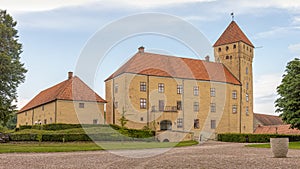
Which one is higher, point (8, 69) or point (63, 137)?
point (8, 69)

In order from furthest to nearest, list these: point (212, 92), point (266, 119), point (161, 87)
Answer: point (266, 119) < point (212, 92) < point (161, 87)

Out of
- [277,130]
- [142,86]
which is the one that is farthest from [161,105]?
[277,130]

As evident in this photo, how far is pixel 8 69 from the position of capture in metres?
34.0

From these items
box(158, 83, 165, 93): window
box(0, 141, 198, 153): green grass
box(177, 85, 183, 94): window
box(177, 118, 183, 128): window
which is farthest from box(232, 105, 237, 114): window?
box(0, 141, 198, 153): green grass

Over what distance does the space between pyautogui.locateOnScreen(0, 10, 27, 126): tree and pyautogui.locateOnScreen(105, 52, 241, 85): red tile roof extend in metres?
12.9

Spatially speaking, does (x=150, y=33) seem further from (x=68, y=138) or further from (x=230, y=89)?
(x=230, y=89)

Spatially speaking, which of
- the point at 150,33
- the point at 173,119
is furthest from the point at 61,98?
the point at 150,33

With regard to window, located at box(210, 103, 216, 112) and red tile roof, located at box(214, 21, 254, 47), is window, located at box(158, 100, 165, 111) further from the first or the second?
red tile roof, located at box(214, 21, 254, 47)

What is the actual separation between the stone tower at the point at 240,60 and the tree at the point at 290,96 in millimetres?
24237

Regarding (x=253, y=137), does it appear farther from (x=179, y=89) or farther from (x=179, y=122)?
(x=179, y=89)

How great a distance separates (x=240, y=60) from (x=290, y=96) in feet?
88.1

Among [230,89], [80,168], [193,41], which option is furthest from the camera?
[230,89]

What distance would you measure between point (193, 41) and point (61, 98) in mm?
25928

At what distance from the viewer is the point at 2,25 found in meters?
34.7
